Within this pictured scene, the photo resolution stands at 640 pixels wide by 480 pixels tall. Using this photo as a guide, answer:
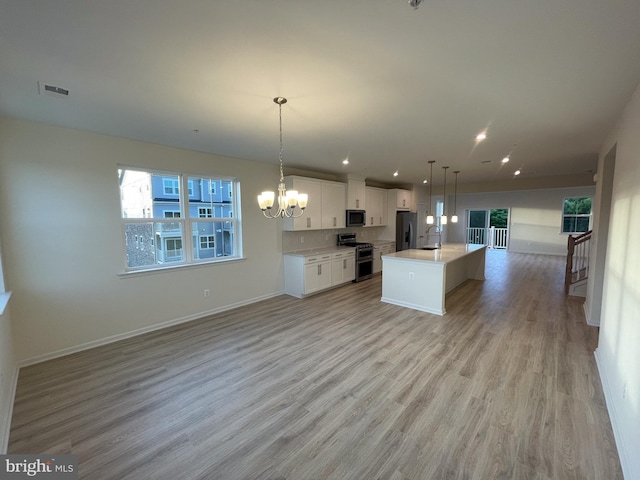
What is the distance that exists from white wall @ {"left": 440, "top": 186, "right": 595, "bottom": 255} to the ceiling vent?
12.5m

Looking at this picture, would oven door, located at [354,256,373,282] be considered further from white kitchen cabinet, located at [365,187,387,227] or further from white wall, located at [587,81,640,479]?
white wall, located at [587,81,640,479]

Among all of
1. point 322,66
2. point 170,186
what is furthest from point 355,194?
point 322,66

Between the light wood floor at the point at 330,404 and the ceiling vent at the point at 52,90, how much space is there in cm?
266

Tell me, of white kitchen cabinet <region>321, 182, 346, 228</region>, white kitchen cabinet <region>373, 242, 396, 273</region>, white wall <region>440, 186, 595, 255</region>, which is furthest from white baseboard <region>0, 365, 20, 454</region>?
white wall <region>440, 186, 595, 255</region>

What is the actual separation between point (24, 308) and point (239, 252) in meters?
2.72

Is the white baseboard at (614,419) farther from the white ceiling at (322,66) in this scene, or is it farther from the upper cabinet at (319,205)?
the upper cabinet at (319,205)

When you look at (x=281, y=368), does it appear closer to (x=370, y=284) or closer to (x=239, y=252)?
(x=239, y=252)

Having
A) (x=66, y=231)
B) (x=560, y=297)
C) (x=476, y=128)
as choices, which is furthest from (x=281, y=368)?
(x=560, y=297)

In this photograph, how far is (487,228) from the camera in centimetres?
1175

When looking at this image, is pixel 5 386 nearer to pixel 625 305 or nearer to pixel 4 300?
pixel 4 300

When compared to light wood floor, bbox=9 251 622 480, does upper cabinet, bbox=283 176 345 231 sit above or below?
above

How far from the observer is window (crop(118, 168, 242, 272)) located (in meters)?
3.75

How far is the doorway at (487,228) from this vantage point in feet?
38.4

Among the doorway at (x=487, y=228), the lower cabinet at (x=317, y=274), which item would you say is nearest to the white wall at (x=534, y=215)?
the doorway at (x=487, y=228)
